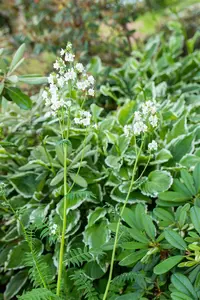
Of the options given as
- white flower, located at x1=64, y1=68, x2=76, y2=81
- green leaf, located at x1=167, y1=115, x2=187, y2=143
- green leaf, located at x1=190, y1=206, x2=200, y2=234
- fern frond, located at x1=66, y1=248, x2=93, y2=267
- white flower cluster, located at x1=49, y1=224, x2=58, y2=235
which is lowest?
fern frond, located at x1=66, y1=248, x2=93, y2=267

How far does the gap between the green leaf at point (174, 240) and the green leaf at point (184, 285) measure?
69 millimetres

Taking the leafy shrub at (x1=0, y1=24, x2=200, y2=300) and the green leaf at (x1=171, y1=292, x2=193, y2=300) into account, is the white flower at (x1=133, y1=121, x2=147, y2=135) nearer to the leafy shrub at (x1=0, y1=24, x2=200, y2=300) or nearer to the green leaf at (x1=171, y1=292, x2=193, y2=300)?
the leafy shrub at (x1=0, y1=24, x2=200, y2=300)

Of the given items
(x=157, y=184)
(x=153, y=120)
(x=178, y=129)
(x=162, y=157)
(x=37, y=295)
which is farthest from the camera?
(x=178, y=129)

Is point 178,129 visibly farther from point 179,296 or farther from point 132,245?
point 179,296

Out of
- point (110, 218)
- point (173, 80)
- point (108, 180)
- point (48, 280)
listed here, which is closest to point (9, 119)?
point (108, 180)

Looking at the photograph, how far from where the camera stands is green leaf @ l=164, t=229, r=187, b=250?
924 mm

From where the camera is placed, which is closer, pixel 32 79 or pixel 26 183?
pixel 32 79

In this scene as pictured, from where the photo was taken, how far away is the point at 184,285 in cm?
91

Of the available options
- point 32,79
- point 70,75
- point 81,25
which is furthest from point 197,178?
point 81,25

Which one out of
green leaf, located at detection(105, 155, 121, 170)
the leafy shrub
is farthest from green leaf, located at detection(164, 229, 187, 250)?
green leaf, located at detection(105, 155, 121, 170)

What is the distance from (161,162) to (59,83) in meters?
0.46

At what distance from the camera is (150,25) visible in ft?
11.1

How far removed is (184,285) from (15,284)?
60 cm

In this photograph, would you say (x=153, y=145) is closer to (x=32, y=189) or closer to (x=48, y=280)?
(x=48, y=280)
